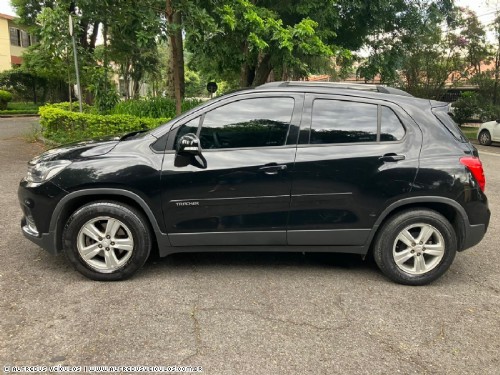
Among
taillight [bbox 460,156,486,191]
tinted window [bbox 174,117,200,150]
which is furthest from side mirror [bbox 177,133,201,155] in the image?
taillight [bbox 460,156,486,191]

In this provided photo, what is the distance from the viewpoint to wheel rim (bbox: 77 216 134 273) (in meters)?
3.80

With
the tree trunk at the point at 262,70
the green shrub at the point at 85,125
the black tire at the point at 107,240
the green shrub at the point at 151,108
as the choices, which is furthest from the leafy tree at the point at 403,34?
the black tire at the point at 107,240

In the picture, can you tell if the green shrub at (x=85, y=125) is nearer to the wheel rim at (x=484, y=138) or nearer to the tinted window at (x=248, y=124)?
the tinted window at (x=248, y=124)

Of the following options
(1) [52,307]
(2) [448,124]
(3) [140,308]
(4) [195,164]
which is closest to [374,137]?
(2) [448,124]

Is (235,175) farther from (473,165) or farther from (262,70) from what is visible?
(262,70)

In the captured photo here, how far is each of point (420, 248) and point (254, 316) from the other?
1.66 m

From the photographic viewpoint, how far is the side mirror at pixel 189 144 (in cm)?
367

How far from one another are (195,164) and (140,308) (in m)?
1.27

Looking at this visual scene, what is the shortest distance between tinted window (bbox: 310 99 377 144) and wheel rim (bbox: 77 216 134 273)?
6.13 ft

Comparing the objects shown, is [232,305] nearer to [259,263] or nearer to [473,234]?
[259,263]

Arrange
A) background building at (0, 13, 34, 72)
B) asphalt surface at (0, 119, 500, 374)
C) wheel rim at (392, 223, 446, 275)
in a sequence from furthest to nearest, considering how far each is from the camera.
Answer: background building at (0, 13, 34, 72) → wheel rim at (392, 223, 446, 275) → asphalt surface at (0, 119, 500, 374)

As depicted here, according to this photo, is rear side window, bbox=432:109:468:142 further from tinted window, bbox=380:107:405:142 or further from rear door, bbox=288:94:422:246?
tinted window, bbox=380:107:405:142

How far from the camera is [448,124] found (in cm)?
394

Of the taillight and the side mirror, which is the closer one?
the side mirror
